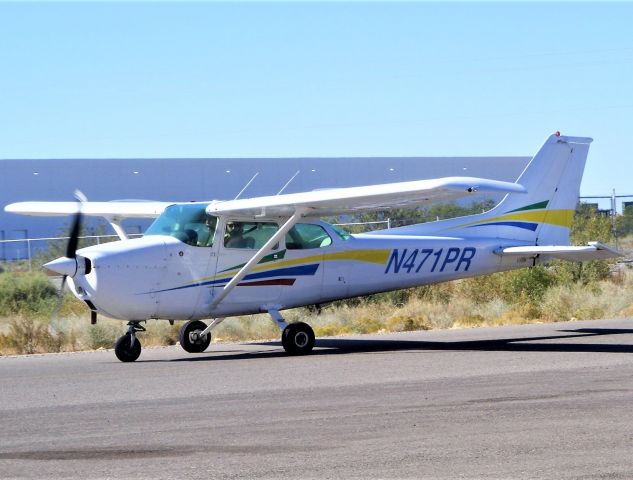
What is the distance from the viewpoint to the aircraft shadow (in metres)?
16.5

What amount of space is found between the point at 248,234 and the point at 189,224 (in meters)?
0.97

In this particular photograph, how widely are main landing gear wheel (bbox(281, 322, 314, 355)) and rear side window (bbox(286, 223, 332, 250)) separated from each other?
4.59 ft

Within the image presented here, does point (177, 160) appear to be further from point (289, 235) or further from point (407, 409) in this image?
point (407, 409)

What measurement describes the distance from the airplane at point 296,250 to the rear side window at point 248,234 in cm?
2

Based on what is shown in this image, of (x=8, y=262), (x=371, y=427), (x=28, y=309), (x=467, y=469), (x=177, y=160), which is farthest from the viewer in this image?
(x=177, y=160)

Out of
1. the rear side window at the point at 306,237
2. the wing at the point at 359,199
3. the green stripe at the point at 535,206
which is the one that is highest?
the wing at the point at 359,199

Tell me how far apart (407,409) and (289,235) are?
791cm

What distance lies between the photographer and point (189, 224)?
1739 cm

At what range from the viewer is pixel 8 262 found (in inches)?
1583

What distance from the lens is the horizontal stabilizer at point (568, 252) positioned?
58.3ft

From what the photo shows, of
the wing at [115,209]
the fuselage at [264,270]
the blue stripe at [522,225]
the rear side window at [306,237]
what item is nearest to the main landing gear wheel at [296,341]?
the fuselage at [264,270]

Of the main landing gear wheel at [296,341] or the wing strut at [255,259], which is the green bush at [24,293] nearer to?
the wing strut at [255,259]

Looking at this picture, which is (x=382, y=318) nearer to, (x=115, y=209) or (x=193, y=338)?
(x=115, y=209)

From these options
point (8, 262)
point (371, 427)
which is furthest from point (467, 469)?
point (8, 262)
